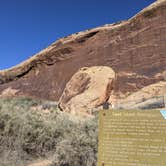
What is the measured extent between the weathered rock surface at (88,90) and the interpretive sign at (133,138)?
13063 mm

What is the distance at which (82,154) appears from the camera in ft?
20.0

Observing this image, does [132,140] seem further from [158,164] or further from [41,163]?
[41,163]

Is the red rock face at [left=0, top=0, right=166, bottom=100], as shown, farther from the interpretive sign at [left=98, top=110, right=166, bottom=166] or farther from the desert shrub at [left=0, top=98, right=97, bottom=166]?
the interpretive sign at [left=98, top=110, right=166, bottom=166]

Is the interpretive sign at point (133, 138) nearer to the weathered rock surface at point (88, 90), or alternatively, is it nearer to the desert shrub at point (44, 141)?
the desert shrub at point (44, 141)

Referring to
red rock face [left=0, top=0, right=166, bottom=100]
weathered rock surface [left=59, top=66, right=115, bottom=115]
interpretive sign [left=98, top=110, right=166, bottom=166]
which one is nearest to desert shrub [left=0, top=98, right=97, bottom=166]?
interpretive sign [left=98, top=110, right=166, bottom=166]

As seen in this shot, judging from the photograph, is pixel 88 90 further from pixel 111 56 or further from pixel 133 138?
pixel 133 138

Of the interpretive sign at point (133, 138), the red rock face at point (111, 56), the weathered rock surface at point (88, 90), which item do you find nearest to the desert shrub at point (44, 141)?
the interpretive sign at point (133, 138)

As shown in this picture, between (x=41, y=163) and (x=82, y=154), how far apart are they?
4.08 ft

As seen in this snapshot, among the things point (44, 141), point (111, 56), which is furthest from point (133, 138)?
point (111, 56)

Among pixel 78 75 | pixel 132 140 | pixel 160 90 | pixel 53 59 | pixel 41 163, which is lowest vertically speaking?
pixel 41 163

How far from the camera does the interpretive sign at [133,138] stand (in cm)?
381

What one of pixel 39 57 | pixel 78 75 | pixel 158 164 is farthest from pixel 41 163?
pixel 39 57

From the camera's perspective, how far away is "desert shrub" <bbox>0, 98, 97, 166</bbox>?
20.3ft

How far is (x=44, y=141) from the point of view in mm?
7445
